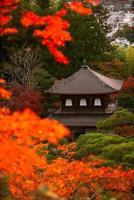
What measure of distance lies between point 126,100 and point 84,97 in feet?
19.7

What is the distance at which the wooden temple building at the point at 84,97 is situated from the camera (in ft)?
100

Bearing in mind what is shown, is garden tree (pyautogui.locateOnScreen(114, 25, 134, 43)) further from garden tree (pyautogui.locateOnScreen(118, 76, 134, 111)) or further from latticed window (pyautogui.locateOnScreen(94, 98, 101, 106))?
latticed window (pyautogui.locateOnScreen(94, 98, 101, 106))

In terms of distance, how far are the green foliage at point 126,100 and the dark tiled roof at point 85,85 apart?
3.94 metres

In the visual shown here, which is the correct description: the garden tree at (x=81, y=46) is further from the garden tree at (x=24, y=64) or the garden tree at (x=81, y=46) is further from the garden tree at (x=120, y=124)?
the garden tree at (x=120, y=124)

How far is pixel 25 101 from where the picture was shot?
28.5 m

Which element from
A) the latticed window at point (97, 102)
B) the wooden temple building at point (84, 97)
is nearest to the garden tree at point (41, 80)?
the wooden temple building at point (84, 97)

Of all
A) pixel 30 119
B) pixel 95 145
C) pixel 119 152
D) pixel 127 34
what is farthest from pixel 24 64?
pixel 127 34

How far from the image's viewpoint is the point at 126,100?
3612 centimetres

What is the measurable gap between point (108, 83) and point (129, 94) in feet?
17.3

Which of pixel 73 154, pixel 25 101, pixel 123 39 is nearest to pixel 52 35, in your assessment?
pixel 73 154

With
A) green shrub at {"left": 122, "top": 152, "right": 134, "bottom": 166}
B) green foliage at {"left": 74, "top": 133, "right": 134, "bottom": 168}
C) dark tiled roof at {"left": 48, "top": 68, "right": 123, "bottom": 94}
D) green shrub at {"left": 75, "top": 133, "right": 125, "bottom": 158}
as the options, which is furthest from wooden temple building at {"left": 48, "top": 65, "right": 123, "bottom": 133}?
green shrub at {"left": 122, "top": 152, "right": 134, "bottom": 166}

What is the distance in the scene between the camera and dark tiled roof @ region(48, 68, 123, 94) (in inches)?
1211

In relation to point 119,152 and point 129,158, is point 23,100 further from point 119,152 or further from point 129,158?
point 129,158

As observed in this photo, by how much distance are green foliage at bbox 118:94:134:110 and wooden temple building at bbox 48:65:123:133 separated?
4.17 m
